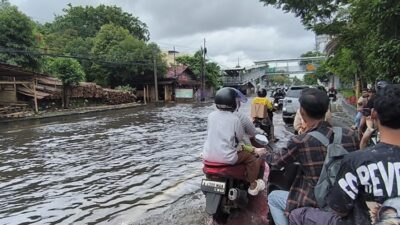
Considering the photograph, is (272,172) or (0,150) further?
(0,150)

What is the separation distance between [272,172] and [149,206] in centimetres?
334

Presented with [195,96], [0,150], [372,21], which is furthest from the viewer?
[195,96]

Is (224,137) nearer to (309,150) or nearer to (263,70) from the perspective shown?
(309,150)

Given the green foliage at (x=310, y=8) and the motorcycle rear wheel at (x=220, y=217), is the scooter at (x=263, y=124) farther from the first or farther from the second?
the motorcycle rear wheel at (x=220, y=217)

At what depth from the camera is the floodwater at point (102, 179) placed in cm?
618

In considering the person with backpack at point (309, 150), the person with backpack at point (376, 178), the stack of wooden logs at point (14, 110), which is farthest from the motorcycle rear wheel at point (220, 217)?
the stack of wooden logs at point (14, 110)

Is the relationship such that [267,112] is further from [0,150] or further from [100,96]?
[100,96]

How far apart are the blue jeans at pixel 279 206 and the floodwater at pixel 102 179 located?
216 centimetres

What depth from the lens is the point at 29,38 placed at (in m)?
28.5

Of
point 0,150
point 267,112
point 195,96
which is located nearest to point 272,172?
point 267,112

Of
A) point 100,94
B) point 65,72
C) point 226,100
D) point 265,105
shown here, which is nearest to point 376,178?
point 226,100

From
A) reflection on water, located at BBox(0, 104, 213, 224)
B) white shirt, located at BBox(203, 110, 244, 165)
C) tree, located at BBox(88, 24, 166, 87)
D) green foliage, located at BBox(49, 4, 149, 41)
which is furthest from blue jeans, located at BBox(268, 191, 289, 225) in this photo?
green foliage, located at BBox(49, 4, 149, 41)

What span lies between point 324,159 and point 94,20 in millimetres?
62292

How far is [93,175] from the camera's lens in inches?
351
